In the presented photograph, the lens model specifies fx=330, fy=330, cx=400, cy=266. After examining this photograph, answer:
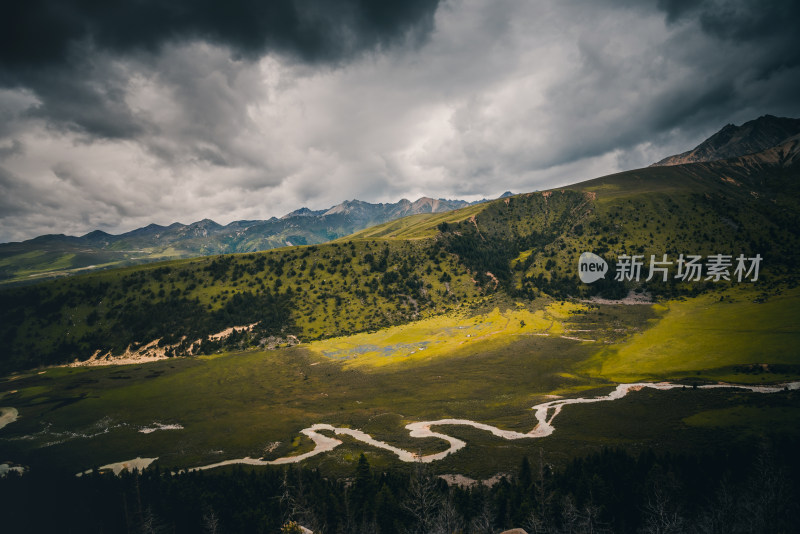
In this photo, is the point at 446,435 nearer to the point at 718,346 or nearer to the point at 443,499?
the point at 443,499

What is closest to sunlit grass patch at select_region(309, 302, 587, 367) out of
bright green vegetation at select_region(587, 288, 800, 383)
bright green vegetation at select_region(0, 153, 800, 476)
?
bright green vegetation at select_region(0, 153, 800, 476)

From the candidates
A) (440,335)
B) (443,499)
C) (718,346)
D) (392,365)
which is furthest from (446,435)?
(718,346)

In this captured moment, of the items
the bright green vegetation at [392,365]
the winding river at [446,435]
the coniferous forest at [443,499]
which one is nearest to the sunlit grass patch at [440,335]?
the bright green vegetation at [392,365]

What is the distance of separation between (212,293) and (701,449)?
21389 centimetres

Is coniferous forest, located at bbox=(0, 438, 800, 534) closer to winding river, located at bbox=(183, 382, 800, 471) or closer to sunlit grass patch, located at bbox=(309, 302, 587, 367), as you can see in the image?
winding river, located at bbox=(183, 382, 800, 471)

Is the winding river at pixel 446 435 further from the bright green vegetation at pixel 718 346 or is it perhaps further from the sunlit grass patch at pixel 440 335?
the sunlit grass patch at pixel 440 335

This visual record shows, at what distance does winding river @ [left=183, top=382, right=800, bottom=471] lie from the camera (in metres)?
62.2

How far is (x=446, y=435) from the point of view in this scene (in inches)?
2645

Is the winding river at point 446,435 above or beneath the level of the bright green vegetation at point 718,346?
beneath

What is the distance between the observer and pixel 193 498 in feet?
158

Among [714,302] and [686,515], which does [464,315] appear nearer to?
[714,302]

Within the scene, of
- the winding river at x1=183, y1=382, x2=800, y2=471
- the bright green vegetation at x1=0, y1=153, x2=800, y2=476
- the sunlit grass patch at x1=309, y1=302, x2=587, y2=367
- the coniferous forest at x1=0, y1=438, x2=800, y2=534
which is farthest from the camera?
the sunlit grass patch at x1=309, y1=302, x2=587, y2=367

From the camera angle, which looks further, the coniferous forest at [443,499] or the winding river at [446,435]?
the winding river at [446,435]

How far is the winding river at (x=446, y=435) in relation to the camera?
204ft
